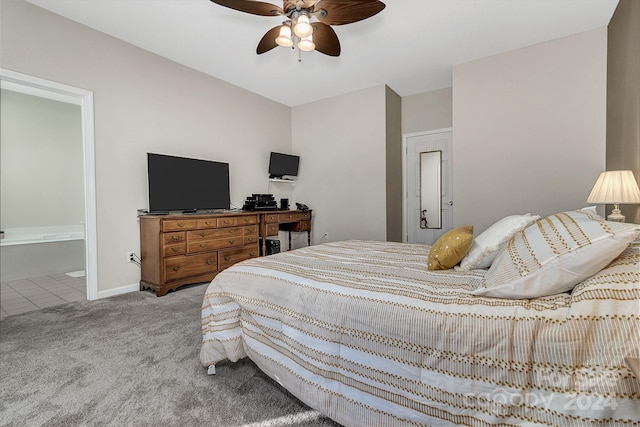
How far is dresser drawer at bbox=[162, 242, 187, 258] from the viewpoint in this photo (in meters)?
3.08

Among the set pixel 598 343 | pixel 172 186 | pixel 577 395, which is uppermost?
pixel 172 186

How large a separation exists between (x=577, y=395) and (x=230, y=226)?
3402mm

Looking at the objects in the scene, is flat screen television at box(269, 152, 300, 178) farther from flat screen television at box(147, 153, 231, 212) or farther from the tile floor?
the tile floor

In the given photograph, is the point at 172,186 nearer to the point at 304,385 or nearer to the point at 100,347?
the point at 100,347

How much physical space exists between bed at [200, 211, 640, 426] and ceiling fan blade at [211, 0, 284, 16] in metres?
1.94

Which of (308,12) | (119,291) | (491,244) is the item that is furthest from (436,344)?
(119,291)

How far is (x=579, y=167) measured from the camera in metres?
3.17

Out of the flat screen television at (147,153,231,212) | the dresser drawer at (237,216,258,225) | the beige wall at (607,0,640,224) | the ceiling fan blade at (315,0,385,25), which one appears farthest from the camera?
the dresser drawer at (237,216,258,225)

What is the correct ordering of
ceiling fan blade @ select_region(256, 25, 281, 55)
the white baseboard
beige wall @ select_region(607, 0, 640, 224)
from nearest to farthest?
beige wall @ select_region(607, 0, 640, 224), ceiling fan blade @ select_region(256, 25, 281, 55), the white baseboard

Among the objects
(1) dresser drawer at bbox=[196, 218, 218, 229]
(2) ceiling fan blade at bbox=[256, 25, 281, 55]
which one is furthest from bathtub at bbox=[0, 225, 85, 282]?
(2) ceiling fan blade at bbox=[256, 25, 281, 55]

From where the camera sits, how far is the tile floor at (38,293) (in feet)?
9.52

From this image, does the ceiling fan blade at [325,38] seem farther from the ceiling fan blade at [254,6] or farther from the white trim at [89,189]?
the white trim at [89,189]

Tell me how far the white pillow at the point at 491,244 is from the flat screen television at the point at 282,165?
3728 millimetres

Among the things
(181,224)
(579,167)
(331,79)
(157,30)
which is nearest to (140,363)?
(181,224)
